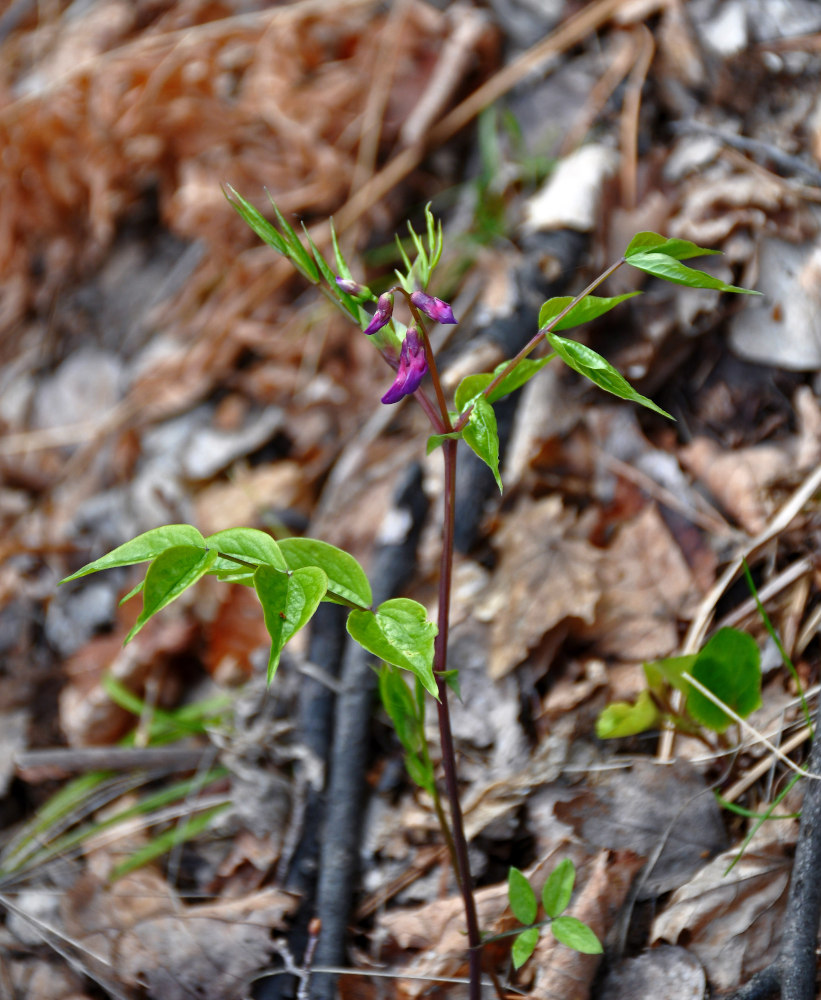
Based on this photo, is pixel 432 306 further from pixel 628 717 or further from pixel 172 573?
pixel 628 717

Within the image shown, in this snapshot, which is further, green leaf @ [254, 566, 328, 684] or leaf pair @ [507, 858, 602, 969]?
leaf pair @ [507, 858, 602, 969]

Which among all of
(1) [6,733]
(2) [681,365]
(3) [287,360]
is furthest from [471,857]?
(3) [287,360]

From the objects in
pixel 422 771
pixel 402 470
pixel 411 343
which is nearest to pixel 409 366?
pixel 411 343

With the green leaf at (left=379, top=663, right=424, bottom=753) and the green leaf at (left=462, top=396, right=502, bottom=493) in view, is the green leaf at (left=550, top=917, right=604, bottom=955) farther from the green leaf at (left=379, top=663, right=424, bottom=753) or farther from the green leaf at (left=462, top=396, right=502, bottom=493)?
the green leaf at (left=462, top=396, right=502, bottom=493)

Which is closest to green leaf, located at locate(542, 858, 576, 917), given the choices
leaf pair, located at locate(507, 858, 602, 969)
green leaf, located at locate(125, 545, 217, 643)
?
leaf pair, located at locate(507, 858, 602, 969)

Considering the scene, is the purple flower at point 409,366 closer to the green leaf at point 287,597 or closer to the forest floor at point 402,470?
the green leaf at point 287,597
